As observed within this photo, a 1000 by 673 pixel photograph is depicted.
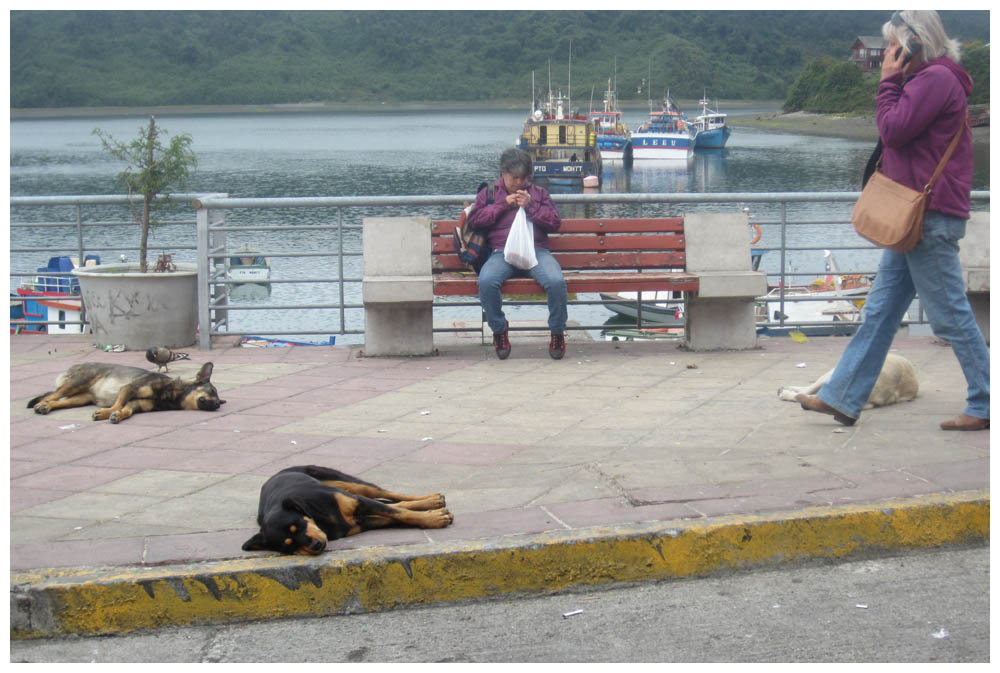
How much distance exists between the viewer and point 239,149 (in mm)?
98250

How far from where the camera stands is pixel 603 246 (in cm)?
811

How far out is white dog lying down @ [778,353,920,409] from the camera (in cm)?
593

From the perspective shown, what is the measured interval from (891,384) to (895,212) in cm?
133

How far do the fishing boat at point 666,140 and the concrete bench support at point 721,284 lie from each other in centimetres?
7986

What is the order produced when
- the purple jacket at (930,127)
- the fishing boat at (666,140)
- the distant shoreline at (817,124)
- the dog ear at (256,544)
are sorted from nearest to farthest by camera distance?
the dog ear at (256,544)
the purple jacket at (930,127)
the distant shoreline at (817,124)
the fishing boat at (666,140)

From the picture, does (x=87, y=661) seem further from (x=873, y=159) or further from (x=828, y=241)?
(x=828, y=241)

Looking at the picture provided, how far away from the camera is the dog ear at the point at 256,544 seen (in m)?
3.83

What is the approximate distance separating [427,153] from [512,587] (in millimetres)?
83759

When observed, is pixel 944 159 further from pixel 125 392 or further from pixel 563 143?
pixel 563 143

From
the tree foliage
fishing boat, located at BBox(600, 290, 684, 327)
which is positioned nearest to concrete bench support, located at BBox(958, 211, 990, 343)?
fishing boat, located at BBox(600, 290, 684, 327)

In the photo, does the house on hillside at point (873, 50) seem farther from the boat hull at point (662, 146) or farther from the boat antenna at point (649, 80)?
the boat hull at point (662, 146)

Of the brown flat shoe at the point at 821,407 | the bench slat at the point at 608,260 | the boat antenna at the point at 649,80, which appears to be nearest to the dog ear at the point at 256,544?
the brown flat shoe at the point at 821,407

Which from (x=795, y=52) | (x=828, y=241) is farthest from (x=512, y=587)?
(x=795, y=52)

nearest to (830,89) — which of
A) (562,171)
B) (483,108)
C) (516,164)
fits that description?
(562,171)
